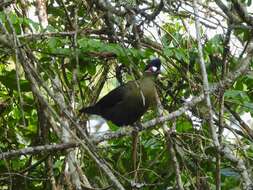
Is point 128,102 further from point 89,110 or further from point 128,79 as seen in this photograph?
point 89,110

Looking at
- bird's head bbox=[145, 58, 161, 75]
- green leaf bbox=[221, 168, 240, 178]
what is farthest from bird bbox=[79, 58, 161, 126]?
green leaf bbox=[221, 168, 240, 178]

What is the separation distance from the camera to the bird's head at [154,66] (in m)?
4.38

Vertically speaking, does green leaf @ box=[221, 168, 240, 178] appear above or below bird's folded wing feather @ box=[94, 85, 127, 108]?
below

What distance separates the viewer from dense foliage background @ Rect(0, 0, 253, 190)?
137 inches

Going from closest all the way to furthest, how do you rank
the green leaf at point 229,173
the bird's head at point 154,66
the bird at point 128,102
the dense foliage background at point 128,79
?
the dense foliage background at point 128,79
the green leaf at point 229,173
the bird's head at point 154,66
the bird at point 128,102

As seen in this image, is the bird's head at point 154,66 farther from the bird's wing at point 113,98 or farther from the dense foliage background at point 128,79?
the bird's wing at point 113,98

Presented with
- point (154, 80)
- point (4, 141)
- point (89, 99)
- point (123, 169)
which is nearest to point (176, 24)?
point (154, 80)

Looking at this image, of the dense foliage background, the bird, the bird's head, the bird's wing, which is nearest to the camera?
the dense foliage background

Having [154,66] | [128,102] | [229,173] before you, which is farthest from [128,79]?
[229,173]

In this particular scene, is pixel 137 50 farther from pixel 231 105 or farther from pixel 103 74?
pixel 231 105

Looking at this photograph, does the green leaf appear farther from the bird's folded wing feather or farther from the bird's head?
the bird's folded wing feather

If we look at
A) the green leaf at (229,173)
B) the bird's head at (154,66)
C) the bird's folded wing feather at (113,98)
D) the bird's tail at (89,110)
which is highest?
the bird's head at (154,66)

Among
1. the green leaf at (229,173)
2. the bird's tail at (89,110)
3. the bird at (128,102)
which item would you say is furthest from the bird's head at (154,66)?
the green leaf at (229,173)

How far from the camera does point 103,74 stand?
4.48 m
